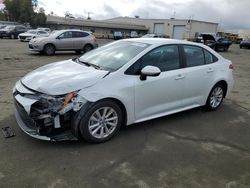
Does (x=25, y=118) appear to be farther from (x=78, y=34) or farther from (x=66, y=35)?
(x=78, y=34)

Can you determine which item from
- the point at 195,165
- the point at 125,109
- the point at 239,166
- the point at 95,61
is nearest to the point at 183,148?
the point at 195,165

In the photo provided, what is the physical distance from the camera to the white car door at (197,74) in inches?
191

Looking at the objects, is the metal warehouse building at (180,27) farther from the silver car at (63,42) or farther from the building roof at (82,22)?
the silver car at (63,42)

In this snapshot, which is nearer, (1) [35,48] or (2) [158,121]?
(2) [158,121]

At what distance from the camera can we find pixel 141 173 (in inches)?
126

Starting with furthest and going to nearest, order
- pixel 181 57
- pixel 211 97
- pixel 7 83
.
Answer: pixel 7 83, pixel 211 97, pixel 181 57

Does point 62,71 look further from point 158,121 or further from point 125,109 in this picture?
point 158,121

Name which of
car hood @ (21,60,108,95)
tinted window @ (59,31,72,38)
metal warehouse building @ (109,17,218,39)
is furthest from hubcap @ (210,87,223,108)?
metal warehouse building @ (109,17,218,39)

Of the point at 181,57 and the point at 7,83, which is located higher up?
the point at 181,57

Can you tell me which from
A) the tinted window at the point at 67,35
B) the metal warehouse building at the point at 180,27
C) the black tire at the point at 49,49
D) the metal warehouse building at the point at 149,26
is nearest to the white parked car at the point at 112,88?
the black tire at the point at 49,49

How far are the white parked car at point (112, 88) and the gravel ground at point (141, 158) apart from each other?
0.26 meters

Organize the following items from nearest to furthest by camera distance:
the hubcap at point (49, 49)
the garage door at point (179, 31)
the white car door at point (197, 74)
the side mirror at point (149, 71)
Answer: the side mirror at point (149, 71) < the white car door at point (197, 74) < the hubcap at point (49, 49) < the garage door at point (179, 31)

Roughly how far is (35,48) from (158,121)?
11.7 m

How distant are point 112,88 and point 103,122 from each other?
0.54 m
